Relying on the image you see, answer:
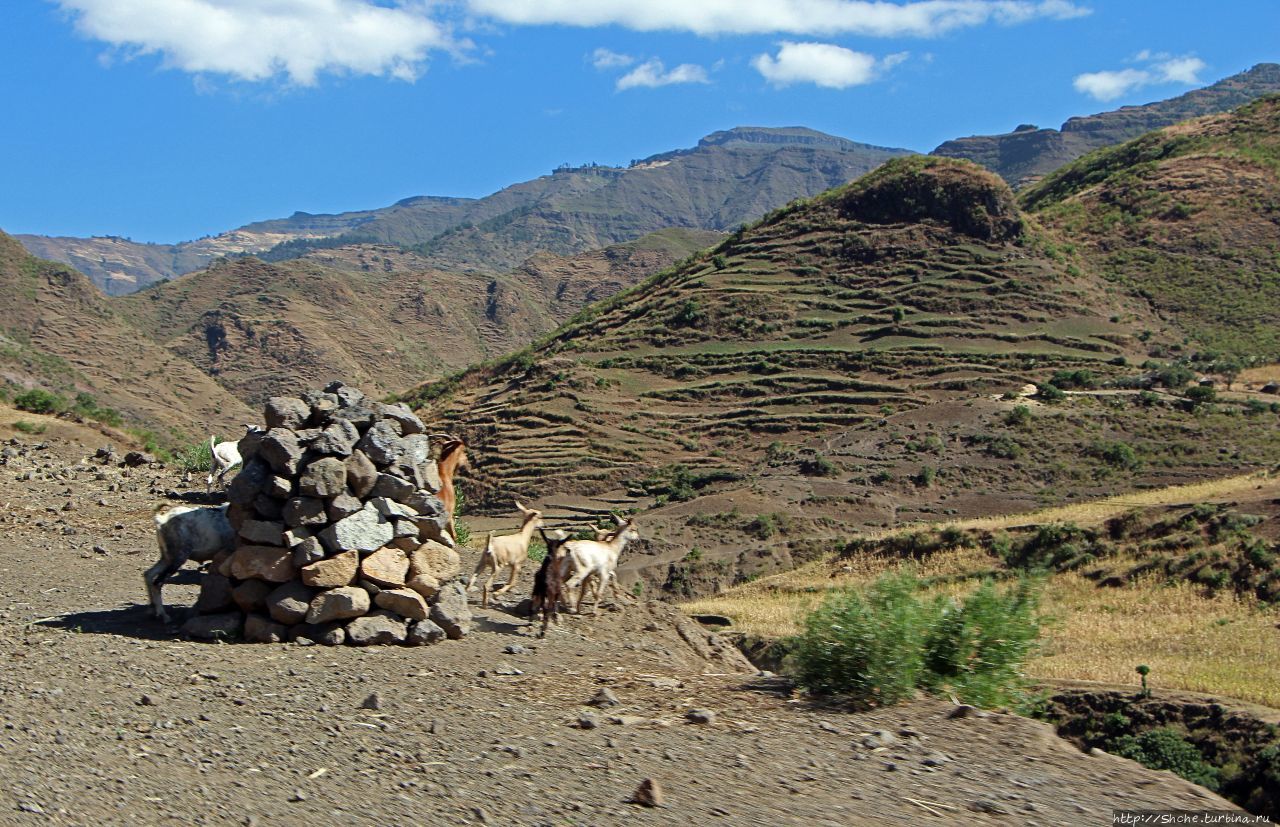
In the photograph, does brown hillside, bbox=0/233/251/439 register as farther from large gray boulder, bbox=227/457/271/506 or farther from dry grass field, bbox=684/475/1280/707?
large gray boulder, bbox=227/457/271/506

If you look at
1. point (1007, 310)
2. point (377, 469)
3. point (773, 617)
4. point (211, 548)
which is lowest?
point (773, 617)

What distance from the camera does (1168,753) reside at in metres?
14.0

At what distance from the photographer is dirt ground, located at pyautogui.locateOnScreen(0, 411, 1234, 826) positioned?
5.77 m

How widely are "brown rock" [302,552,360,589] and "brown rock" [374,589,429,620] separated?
369 mm

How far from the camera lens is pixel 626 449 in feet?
202

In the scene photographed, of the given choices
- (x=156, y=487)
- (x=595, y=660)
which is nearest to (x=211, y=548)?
(x=595, y=660)

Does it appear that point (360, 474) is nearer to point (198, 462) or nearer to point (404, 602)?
point (404, 602)

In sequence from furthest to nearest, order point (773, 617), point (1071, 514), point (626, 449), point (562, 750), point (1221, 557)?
point (626, 449), point (1071, 514), point (1221, 557), point (773, 617), point (562, 750)

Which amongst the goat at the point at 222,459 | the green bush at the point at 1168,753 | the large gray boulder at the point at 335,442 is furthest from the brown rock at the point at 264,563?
the green bush at the point at 1168,753

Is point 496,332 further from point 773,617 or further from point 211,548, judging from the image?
point 211,548

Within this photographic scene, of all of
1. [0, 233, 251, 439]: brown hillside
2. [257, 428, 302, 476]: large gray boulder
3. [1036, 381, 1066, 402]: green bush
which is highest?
[0, 233, 251, 439]: brown hillside

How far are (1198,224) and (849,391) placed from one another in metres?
37.9

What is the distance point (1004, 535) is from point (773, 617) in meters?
13.3

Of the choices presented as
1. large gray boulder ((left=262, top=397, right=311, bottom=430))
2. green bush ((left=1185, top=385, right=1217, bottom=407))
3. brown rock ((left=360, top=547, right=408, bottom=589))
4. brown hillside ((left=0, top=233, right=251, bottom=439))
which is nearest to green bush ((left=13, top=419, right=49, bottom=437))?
large gray boulder ((left=262, top=397, right=311, bottom=430))
